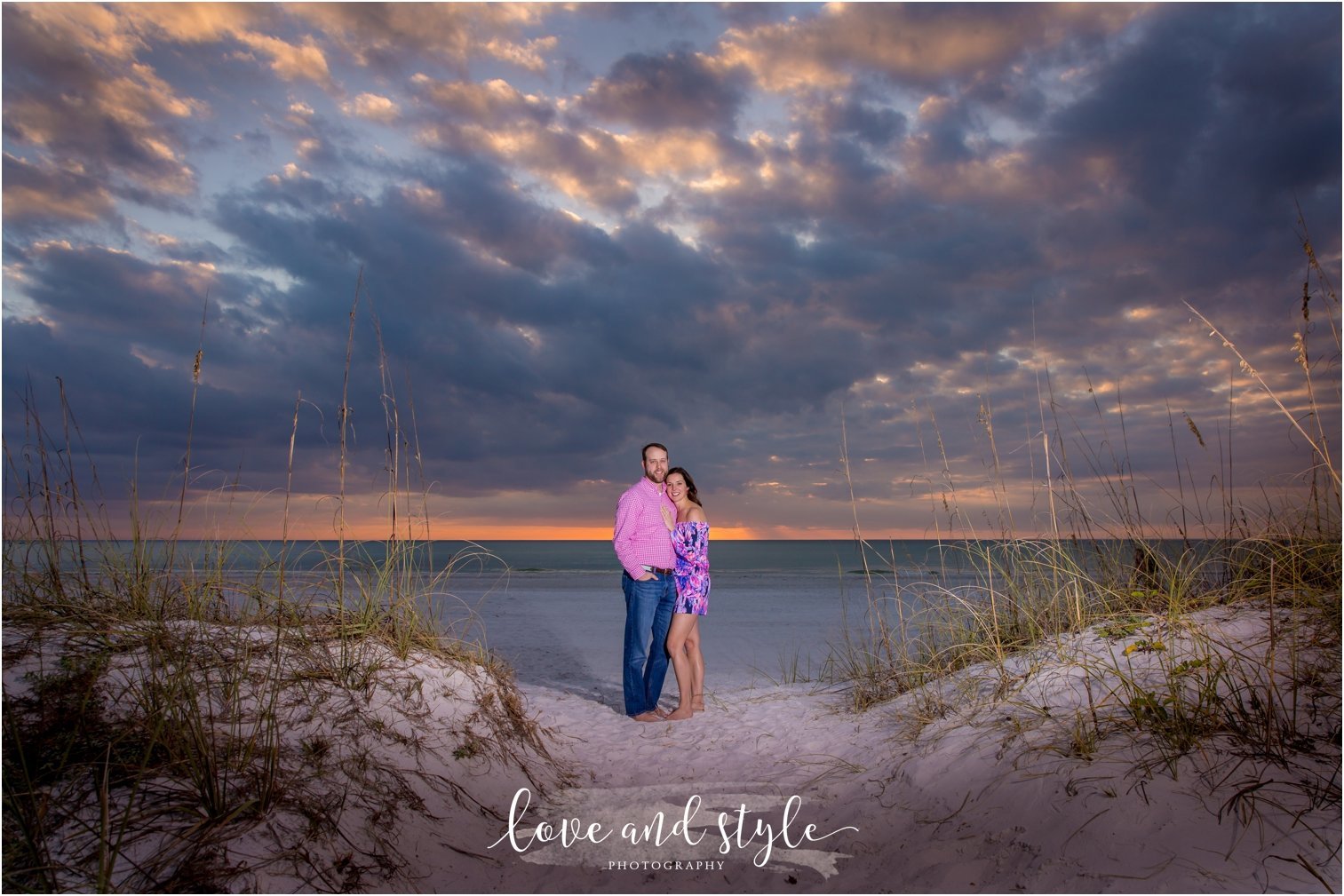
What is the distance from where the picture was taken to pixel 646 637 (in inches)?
254

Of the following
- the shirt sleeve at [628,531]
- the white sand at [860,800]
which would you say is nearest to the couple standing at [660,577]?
the shirt sleeve at [628,531]

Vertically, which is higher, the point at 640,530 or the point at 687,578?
the point at 640,530

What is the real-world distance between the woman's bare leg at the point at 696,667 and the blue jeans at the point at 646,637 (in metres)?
0.22

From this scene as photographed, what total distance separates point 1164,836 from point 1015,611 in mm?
3554

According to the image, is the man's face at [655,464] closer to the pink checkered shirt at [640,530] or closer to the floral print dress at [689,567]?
the pink checkered shirt at [640,530]

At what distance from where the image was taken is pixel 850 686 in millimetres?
7082

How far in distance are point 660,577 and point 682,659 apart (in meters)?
0.74

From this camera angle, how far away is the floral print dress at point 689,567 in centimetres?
638

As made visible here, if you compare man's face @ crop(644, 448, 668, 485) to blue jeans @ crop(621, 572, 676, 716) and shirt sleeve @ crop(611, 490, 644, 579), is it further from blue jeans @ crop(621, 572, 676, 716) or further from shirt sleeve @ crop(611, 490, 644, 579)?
blue jeans @ crop(621, 572, 676, 716)

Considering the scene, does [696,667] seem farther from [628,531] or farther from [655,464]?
[655,464]

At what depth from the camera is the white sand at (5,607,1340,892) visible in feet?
9.77

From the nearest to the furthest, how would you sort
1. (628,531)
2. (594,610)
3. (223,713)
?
(223,713)
(628,531)
(594,610)

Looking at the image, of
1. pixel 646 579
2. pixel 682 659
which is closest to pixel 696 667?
pixel 682 659

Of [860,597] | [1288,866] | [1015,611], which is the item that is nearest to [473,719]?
[1288,866]
